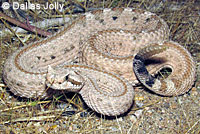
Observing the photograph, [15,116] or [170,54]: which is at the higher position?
[170,54]

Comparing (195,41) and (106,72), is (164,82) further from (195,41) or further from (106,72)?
(195,41)

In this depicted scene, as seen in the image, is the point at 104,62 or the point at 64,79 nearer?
the point at 64,79

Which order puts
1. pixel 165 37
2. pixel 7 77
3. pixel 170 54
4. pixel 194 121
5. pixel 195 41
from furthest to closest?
1. pixel 195 41
2. pixel 165 37
3. pixel 170 54
4. pixel 7 77
5. pixel 194 121

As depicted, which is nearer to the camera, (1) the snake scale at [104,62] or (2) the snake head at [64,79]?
(2) the snake head at [64,79]

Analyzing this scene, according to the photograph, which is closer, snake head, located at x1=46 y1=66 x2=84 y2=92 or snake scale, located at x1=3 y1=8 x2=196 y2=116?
snake head, located at x1=46 y1=66 x2=84 y2=92

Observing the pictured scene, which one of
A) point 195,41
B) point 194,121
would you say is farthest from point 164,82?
point 195,41
